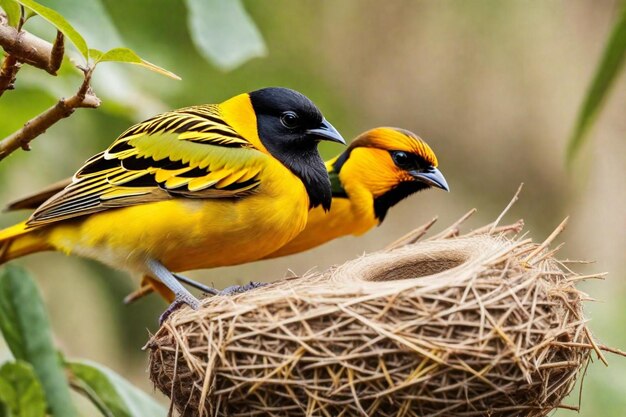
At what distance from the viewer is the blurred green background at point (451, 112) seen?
24.7 feet

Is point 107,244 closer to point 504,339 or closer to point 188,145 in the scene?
point 188,145

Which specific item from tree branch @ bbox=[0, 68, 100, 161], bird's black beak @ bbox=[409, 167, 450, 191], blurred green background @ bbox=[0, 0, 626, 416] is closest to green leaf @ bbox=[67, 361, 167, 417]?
tree branch @ bbox=[0, 68, 100, 161]

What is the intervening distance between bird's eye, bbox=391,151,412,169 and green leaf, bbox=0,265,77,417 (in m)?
1.70

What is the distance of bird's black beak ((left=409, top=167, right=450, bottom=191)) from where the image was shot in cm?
384

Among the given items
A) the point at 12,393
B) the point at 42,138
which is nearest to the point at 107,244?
the point at 12,393

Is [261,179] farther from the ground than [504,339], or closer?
farther from the ground

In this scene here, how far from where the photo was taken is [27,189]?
Answer: 647 centimetres

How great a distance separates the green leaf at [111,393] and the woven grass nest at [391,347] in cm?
27

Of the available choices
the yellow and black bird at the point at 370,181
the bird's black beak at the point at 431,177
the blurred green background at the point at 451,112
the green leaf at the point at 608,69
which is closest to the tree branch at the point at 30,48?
the green leaf at the point at 608,69

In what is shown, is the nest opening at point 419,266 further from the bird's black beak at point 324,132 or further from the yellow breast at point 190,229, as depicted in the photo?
the bird's black beak at point 324,132

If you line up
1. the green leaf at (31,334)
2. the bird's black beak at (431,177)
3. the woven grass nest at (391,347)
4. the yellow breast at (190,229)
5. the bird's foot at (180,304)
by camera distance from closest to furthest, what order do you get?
the woven grass nest at (391,347) < the green leaf at (31,334) < the bird's foot at (180,304) < the yellow breast at (190,229) < the bird's black beak at (431,177)

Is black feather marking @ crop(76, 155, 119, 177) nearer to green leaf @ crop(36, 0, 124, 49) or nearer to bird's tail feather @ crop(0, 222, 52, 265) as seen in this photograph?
bird's tail feather @ crop(0, 222, 52, 265)

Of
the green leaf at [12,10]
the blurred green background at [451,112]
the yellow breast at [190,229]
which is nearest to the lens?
the green leaf at [12,10]

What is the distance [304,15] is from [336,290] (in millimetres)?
6226
